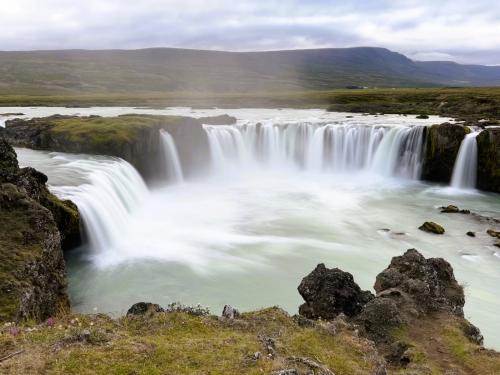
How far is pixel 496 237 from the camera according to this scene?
2766 cm

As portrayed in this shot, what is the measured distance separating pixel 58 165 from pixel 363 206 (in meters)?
24.1

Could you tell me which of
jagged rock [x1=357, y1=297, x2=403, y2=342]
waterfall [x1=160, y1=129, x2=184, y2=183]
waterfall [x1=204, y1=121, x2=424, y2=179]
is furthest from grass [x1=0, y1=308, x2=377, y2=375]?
waterfall [x1=204, y1=121, x2=424, y2=179]

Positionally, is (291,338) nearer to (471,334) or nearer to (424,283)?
(471,334)

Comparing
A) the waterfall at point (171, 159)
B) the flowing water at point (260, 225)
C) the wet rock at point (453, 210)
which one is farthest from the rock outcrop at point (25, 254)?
the wet rock at point (453, 210)

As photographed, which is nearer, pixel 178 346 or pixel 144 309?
pixel 178 346

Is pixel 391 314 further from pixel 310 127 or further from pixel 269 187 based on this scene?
pixel 310 127

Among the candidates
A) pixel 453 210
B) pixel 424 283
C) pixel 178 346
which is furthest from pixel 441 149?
pixel 178 346

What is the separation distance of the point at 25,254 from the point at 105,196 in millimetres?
12945

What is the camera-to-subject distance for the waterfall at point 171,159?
140 ft

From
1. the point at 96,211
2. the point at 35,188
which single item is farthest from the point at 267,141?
the point at 35,188

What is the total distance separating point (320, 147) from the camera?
2083 inches

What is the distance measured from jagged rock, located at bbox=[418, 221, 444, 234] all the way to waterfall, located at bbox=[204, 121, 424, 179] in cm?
1775

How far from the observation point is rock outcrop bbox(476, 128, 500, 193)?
40594 mm

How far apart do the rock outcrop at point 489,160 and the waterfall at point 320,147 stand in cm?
595
